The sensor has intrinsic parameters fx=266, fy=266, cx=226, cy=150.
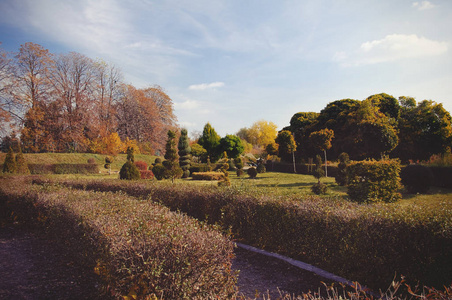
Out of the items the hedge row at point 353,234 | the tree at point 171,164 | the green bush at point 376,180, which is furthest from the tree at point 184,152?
the hedge row at point 353,234

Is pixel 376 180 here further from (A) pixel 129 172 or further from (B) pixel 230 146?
(B) pixel 230 146

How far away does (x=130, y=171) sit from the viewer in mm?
16047

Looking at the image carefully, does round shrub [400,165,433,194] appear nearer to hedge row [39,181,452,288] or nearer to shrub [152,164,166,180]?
hedge row [39,181,452,288]

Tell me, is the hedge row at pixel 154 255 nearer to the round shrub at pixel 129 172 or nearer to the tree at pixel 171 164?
the round shrub at pixel 129 172

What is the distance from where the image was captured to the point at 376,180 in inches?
421

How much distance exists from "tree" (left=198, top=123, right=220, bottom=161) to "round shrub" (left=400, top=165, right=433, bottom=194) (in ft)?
96.3

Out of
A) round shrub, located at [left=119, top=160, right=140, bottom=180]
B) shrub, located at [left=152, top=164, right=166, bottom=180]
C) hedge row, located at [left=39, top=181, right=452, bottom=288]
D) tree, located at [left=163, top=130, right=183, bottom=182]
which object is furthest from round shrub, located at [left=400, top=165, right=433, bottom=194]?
round shrub, located at [left=119, top=160, right=140, bottom=180]

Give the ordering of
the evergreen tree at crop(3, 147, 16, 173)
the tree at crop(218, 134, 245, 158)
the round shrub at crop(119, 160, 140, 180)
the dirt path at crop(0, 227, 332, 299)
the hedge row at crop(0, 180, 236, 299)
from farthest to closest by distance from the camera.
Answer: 1. the tree at crop(218, 134, 245, 158)
2. the evergreen tree at crop(3, 147, 16, 173)
3. the round shrub at crop(119, 160, 140, 180)
4. the dirt path at crop(0, 227, 332, 299)
5. the hedge row at crop(0, 180, 236, 299)

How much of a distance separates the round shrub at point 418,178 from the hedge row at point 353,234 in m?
10.8

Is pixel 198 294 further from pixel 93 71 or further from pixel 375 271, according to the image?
pixel 93 71

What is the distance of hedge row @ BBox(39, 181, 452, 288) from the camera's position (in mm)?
3801

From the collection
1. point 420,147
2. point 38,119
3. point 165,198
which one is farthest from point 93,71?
point 420,147

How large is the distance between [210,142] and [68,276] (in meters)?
37.2

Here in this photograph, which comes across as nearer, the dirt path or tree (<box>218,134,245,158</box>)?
the dirt path
